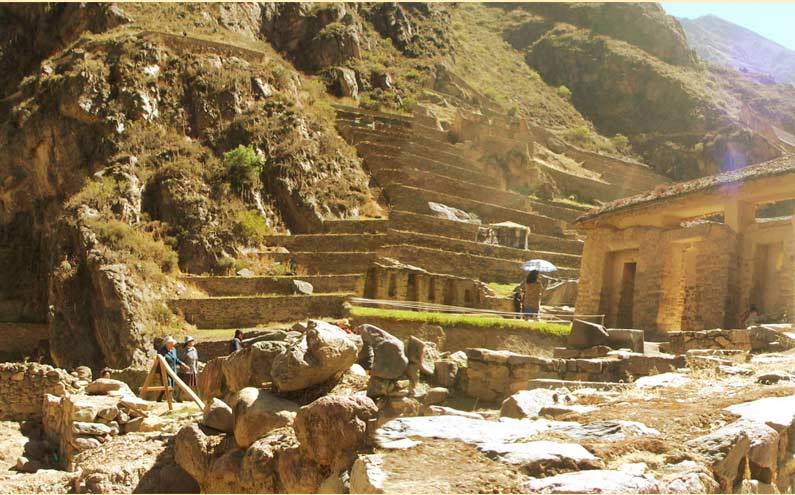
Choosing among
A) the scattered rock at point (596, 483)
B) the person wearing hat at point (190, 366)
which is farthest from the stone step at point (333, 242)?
the scattered rock at point (596, 483)

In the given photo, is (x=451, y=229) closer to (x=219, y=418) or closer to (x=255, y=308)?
(x=255, y=308)

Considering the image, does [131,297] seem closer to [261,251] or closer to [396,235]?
[261,251]

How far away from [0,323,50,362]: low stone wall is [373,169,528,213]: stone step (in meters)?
17.3

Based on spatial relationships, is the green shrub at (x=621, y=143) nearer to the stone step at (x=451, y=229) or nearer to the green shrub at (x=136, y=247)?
the stone step at (x=451, y=229)

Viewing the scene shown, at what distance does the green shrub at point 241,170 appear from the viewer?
35.6m

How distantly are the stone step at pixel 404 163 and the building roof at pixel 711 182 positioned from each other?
73.5 feet

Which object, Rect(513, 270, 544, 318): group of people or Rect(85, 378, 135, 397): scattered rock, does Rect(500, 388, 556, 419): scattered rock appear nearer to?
Rect(85, 378, 135, 397): scattered rock

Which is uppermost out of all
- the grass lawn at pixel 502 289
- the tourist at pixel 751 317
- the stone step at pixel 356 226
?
the stone step at pixel 356 226

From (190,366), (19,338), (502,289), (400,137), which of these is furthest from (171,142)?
(190,366)

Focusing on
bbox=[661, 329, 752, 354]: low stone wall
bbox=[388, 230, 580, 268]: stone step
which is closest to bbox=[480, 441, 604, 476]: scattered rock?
bbox=[661, 329, 752, 354]: low stone wall

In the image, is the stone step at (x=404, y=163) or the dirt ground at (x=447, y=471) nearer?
the dirt ground at (x=447, y=471)

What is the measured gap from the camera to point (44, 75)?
39.0 meters

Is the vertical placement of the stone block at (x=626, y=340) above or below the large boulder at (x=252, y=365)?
above

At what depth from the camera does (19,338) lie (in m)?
35.1
